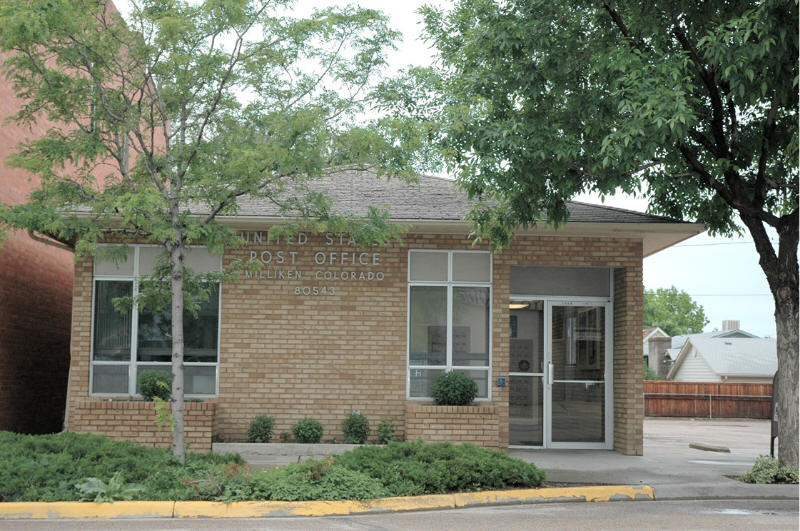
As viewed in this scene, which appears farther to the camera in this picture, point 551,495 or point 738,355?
point 738,355

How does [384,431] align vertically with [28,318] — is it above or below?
below

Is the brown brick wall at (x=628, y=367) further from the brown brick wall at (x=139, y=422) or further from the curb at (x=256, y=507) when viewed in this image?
the brown brick wall at (x=139, y=422)

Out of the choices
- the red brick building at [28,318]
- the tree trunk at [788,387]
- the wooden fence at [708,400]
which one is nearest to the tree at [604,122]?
the tree trunk at [788,387]

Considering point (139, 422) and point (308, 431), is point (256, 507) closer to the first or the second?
point (308, 431)

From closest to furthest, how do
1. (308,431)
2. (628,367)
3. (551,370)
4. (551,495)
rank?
1. (551,495)
2. (308,431)
3. (628,367)
4. (551,370)

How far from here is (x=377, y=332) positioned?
1428cm

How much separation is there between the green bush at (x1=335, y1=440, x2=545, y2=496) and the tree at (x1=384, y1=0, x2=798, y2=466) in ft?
11.3

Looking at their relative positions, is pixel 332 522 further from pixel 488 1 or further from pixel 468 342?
pixel 488 1

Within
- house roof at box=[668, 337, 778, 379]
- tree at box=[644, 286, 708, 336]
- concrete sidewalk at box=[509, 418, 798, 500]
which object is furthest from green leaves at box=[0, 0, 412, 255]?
tree at box=[644, 286, 708, 336]

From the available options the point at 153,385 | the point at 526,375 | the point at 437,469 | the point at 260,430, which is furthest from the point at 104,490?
the point at 526,375

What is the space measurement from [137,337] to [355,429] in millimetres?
4035

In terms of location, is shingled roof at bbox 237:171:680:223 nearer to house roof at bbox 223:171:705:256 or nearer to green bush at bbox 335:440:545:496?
house roof at bbox 223:171:705:256

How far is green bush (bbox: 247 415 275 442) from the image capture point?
13.7 meters

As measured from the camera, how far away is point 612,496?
395 inches
